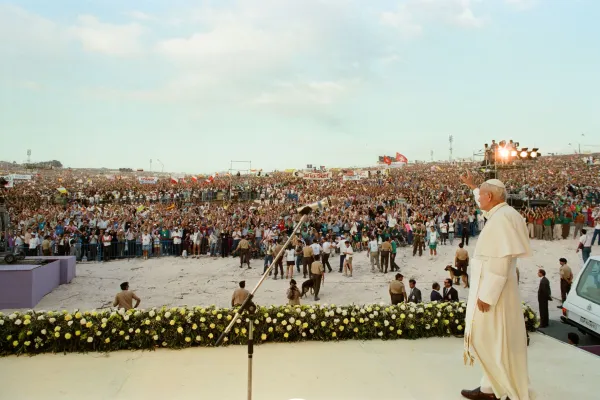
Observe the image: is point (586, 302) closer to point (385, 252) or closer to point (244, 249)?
point (385, 252)

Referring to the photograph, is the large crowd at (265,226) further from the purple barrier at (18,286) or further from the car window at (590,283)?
the car window at (590,283)

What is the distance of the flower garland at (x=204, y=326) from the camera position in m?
6.04

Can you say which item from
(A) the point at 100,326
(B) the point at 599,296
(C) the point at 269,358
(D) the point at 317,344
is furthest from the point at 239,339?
(B) the point at 599,296

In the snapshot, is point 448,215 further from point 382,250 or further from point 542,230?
point 382,250

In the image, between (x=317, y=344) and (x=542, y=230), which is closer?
(x=317, y=344)

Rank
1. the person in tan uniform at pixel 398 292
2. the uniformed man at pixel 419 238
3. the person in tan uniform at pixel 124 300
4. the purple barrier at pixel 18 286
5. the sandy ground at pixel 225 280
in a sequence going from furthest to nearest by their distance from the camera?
the uniformed man at pixel 419 238 < the sandy ground at pixel 225 280 < the purple barrier at pixel 18 286 < the person in tan uniform at pixel 398 292 < the person in tan uniform at pixel 124 300

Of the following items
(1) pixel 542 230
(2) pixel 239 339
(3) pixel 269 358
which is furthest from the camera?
(1) pixel 542 230

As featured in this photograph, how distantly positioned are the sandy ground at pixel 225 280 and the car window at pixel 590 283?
8.00 ft

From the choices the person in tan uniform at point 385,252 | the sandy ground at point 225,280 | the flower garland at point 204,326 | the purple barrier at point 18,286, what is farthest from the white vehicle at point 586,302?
the purple barrier at point 18,286

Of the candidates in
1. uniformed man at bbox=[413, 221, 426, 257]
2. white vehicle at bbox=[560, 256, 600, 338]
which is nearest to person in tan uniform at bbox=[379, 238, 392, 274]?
uniformed man at bbox=[413, 221, 426, 257]

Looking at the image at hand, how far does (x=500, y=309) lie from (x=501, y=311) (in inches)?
0.8

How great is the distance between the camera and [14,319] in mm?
6062

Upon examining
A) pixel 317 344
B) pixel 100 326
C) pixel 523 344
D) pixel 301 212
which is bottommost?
pixel 317 344

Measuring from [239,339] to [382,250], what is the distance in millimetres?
9761
